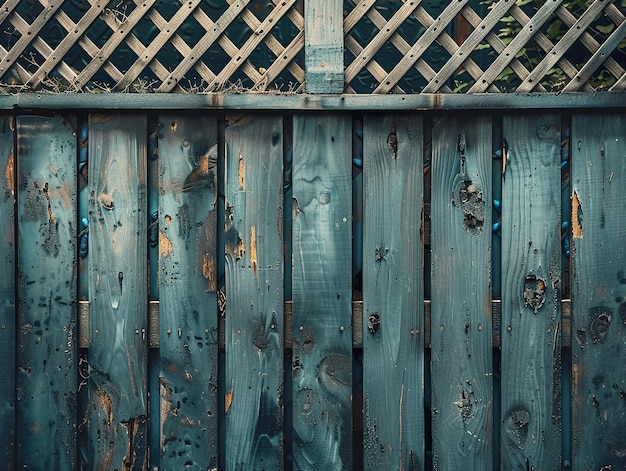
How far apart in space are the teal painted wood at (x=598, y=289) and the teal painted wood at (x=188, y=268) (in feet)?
5.16

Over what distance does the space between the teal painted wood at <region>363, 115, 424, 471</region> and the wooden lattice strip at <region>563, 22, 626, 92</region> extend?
0.69 m

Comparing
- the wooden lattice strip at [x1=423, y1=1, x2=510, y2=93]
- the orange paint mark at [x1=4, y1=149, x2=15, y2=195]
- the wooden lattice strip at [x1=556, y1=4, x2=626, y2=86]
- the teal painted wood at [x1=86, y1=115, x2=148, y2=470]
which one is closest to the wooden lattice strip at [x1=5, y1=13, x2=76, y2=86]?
the teal painted wood at [x1=86, y1=115, x2=148, y2=470]

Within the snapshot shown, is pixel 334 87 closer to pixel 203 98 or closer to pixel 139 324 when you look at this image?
pixel 203 98

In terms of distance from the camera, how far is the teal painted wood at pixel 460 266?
101 inches

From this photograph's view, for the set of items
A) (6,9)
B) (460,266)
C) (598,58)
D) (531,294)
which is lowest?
(531,294)

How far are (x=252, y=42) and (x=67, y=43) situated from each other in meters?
0.80

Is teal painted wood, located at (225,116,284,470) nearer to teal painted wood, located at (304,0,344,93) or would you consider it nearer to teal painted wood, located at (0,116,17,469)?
teal painted wood, located at (304,0,344,93)

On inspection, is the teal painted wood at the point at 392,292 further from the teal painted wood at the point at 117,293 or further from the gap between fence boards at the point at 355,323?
the teal painted wood at the point at 117,293

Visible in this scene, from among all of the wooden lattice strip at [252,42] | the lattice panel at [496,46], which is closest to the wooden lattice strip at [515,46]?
the lattice panel at [496,46]

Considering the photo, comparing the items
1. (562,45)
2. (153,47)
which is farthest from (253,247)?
(562,45)

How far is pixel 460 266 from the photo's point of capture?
2.56 m

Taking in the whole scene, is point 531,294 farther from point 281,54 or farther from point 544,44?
point 281,54

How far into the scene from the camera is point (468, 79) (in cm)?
344

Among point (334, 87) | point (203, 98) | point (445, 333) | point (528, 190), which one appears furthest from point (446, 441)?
point (203, 98)
